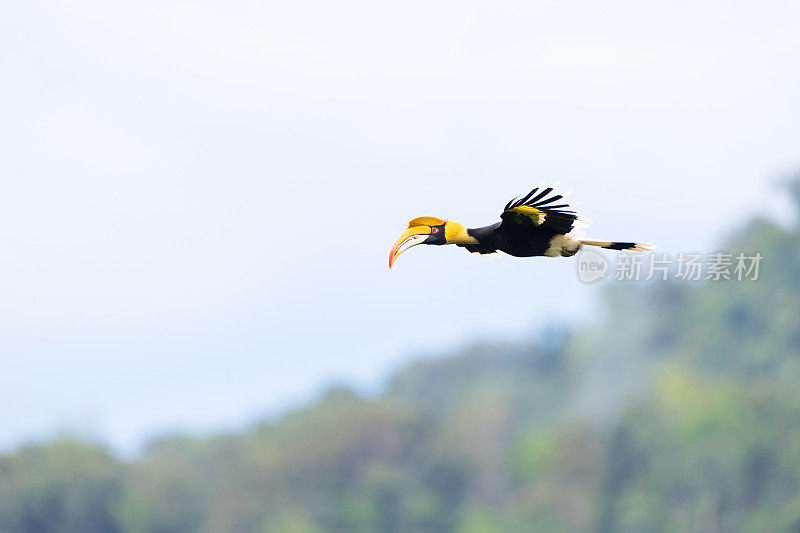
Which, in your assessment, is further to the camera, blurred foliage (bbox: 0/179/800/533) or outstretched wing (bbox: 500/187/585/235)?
blurred foliage (bbox: 0/179/800/533)

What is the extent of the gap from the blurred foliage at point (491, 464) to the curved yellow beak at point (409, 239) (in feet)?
163

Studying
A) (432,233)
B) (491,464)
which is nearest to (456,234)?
(432,233)

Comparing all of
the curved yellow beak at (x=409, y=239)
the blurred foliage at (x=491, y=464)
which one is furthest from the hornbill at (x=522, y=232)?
the blurred foliage at (x=491, y=464)

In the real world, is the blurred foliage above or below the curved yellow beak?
below

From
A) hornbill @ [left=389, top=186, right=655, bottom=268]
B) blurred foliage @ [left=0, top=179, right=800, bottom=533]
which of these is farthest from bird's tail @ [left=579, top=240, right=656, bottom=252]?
blurred foliage @ [left=0, top=179, right=800, bottom=533]

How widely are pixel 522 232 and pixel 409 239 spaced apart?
68cm

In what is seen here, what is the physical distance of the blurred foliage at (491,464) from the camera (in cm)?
5825

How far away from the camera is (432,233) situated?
7.97 m

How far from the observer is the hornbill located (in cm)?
789

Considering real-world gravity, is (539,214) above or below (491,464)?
above

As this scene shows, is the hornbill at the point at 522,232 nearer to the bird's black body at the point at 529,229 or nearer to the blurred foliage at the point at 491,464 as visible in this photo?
the bird's black body at the point at 529,229

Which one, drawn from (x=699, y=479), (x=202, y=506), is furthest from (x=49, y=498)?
(x=699, y=479)

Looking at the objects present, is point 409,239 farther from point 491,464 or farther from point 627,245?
point 491,464

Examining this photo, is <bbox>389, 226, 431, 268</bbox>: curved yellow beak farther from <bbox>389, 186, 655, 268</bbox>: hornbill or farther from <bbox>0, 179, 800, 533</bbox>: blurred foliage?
<bbox>0, 179, 800, 533</bbox>: blurred foliage
